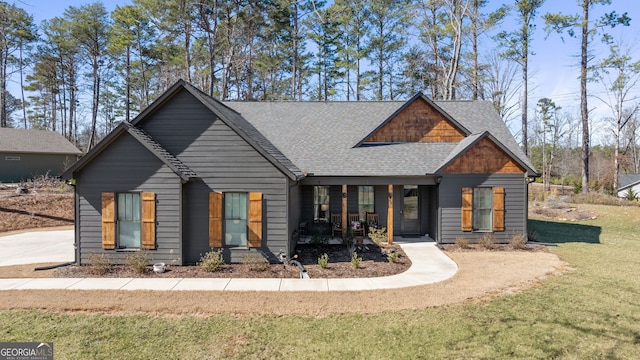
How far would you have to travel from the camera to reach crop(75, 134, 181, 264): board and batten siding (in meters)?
9.05

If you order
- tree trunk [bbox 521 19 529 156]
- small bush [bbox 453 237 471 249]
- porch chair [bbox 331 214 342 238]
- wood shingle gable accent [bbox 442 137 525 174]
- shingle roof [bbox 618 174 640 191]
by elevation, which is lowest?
small bush [bbox 453 237 471 249]

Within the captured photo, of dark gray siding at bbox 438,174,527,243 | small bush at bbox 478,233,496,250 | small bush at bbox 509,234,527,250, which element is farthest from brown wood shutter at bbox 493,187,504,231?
small bush at bbox 509,234,527,250

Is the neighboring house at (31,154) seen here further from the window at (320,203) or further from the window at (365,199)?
the window at (365,199)

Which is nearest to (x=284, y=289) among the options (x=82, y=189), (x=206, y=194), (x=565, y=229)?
(x=206, y=194)

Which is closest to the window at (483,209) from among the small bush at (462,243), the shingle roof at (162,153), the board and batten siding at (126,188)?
the small bush at (462,243)

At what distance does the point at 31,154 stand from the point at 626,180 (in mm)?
53724

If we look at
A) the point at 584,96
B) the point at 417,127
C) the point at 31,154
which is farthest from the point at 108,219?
the point at 584,96

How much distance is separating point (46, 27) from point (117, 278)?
3465 cm

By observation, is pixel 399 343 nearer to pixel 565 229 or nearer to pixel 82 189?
pixel 82 189

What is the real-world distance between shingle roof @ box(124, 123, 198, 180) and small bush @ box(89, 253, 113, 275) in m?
3.20

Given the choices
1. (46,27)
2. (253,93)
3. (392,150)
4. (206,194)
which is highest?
(46,27)

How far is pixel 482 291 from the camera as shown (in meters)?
7.45

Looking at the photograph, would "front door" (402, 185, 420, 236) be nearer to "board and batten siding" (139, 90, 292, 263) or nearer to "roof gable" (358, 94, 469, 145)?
"roof gable" (358, 94, 469, 145)

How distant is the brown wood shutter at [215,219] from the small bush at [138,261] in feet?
5.82
